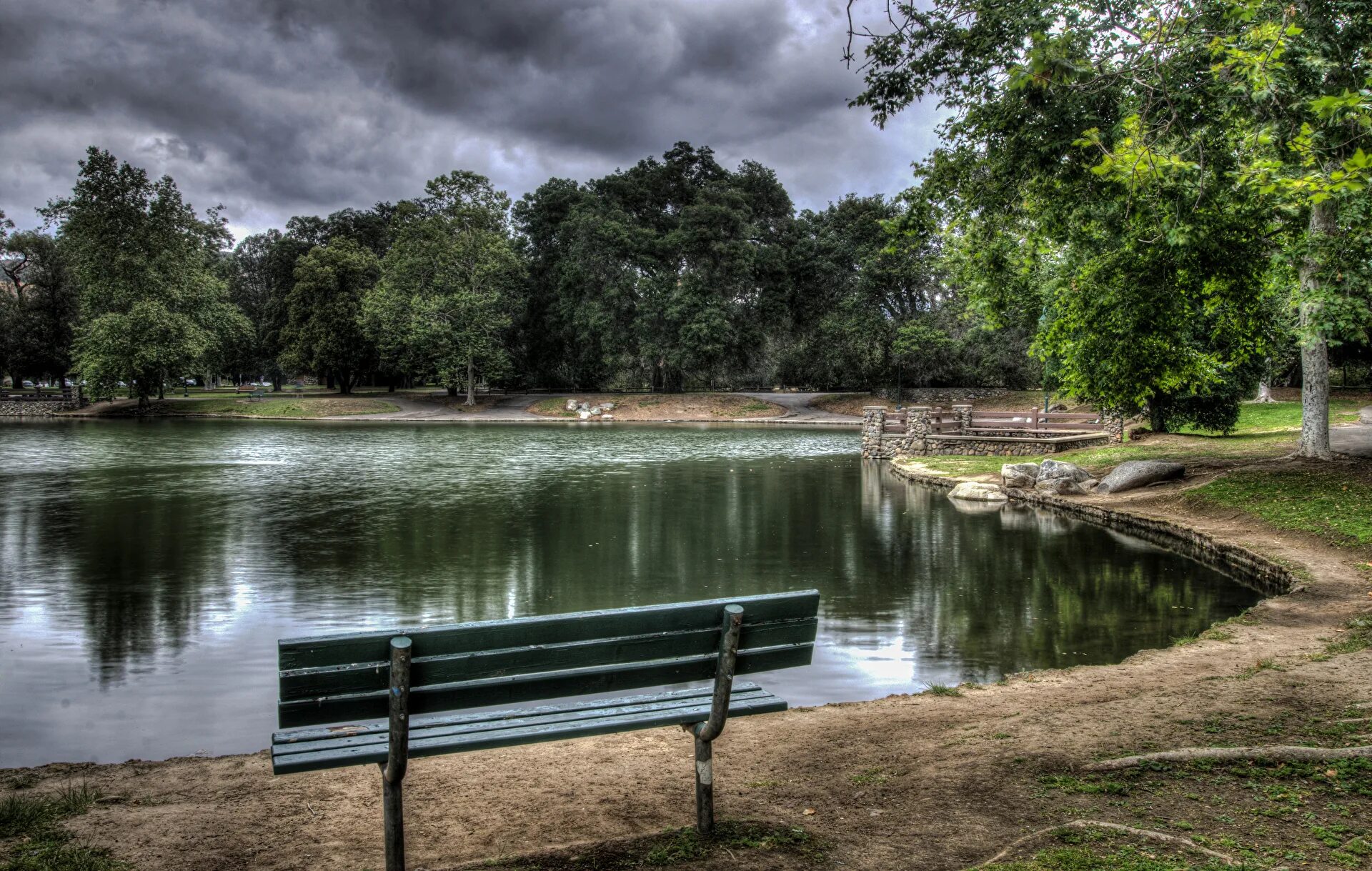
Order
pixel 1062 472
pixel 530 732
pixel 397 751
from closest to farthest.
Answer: pixel 397 751, pixel 530 732, pixel 1062 472

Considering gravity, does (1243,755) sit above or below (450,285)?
below

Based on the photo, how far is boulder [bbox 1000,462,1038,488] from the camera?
18.0m

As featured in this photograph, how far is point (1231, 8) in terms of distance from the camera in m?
6.98

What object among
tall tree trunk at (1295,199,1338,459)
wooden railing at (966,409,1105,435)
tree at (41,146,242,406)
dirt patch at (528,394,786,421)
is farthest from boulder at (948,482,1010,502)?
tree at (41,146,242,406)

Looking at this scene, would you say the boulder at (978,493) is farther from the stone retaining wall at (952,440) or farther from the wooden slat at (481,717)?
the wooden slat at (481,717)

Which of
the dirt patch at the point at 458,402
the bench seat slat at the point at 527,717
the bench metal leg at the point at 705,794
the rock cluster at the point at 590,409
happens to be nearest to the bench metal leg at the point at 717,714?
the bench metal leg at the point at 705,794

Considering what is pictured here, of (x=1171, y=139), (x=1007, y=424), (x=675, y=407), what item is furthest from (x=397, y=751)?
(x=675, y=407)

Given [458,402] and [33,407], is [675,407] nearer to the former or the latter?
[458,402]

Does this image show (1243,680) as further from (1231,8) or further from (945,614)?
(1231,8)

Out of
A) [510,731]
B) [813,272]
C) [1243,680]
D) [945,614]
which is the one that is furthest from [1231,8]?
[813,272]

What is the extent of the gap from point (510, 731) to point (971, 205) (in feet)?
36.4

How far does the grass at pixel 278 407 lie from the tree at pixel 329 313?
4.61 m

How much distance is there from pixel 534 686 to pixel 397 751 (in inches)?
20.5

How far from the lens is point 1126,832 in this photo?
10.8 feet
